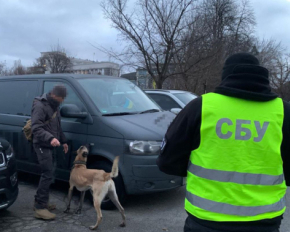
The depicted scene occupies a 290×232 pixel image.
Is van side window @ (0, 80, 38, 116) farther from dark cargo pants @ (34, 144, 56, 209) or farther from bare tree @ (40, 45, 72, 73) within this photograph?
bare tree @ (40, 45, 72, 73)

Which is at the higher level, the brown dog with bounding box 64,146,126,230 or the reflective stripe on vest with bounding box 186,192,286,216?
the reflective stripe on vest with bounding box 186,192,286,216

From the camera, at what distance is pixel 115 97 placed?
5344mm

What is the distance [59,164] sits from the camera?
5.08 meters

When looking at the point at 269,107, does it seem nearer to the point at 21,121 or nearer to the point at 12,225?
the point at 12,225

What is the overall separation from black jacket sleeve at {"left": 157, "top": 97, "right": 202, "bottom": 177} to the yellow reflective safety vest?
0.05 metres

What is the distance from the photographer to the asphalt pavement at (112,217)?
4.16 meters

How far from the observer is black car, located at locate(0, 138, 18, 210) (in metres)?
4.02

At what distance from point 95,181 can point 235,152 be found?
2.70 meters

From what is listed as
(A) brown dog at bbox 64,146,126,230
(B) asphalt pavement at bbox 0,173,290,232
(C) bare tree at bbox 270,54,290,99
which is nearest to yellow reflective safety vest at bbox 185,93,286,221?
(A) brown dog at bbox 64,146,126,230

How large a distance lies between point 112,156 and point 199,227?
9.04 feet

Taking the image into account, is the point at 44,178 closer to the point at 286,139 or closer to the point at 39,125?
the point at 39,125

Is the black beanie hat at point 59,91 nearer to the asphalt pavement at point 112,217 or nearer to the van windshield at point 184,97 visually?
the asphalt pavement at point 112,217

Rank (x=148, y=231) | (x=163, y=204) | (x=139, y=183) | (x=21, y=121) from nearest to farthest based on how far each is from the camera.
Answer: (x=148, y=231) → (x=139, y=183) → (x=163, y=204) → (x=21, y=121)

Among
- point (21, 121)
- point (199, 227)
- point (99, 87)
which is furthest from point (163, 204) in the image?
point (199, 227)
